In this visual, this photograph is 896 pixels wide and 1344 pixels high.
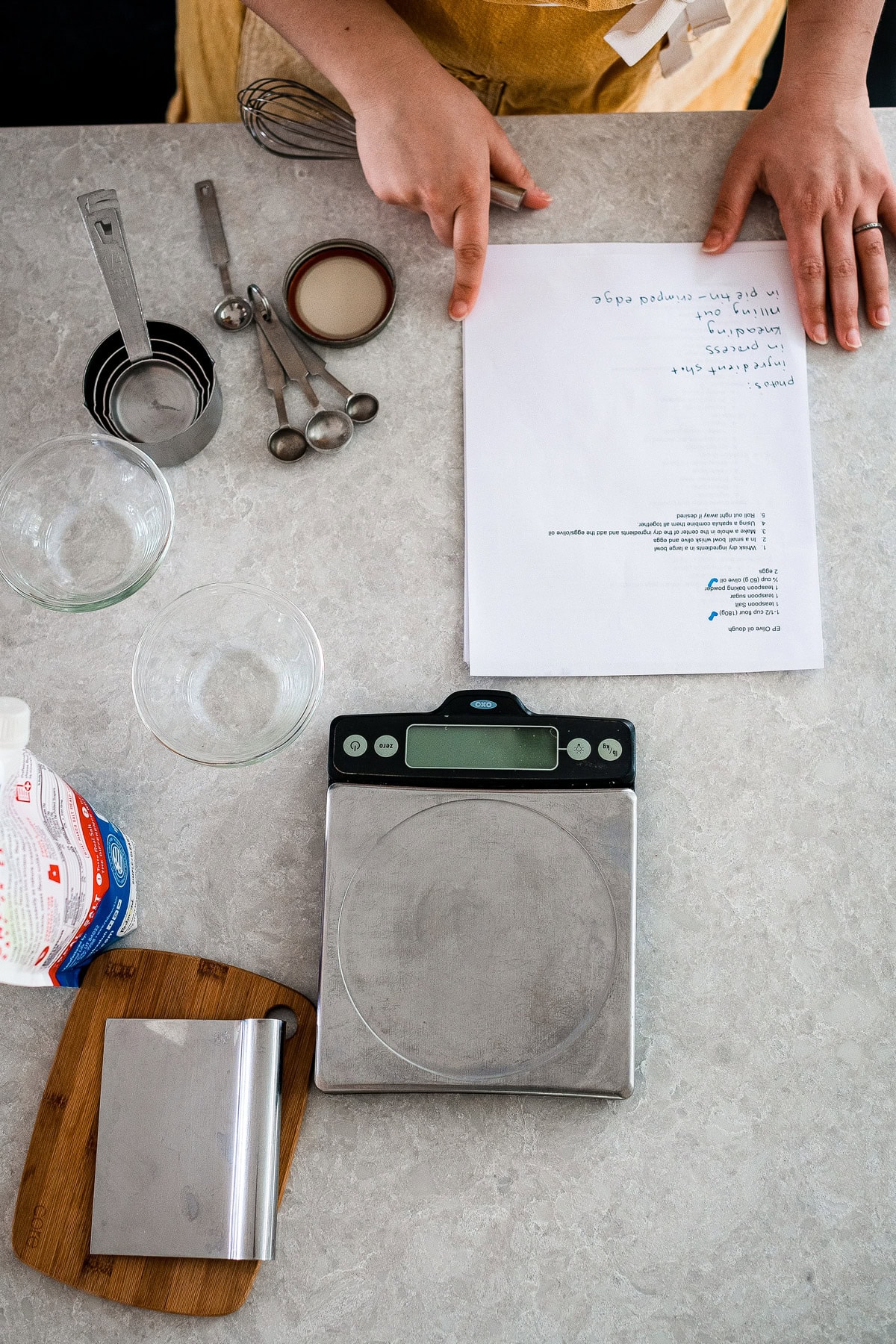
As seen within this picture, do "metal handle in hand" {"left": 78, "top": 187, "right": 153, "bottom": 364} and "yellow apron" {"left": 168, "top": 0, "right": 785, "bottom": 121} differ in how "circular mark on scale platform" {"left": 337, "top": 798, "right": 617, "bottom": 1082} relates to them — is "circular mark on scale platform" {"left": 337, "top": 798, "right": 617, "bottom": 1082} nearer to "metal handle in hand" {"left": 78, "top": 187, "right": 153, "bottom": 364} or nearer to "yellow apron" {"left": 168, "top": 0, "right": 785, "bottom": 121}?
"metal handle in hand" {"left": 78, "top": 187, "right": 153, "bottom": 364}

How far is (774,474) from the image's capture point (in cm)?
75

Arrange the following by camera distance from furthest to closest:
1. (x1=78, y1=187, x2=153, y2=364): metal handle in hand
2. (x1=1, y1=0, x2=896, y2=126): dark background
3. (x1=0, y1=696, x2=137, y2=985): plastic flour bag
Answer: (x1=1, y1=0, x2=896, y2=126): dark background
(x1=78, y1=187, x2=153, y2=364): metal handle in hand
(x1=0, y1=696, x2=137, y2=985): plastic flour bag

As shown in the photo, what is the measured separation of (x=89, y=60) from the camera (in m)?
1.53

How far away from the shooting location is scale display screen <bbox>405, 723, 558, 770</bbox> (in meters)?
0.67

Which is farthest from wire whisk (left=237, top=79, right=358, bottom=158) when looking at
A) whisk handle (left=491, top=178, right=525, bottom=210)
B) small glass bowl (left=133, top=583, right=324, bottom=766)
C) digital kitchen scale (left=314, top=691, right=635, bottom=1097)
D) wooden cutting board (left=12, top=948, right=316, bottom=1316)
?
wooden cutting board (left=12, top=948, right=316, bottom=1316)

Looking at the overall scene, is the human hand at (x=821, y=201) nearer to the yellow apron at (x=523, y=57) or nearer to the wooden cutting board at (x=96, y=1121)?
the yellow apron at (x=523, y=57)

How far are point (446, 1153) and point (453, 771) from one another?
10.6 inches

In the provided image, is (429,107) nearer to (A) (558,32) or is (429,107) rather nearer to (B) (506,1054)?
(A) (558,32)

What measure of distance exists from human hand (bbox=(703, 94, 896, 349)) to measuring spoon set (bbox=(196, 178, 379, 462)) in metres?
0.34

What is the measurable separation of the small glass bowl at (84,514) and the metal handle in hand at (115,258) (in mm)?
86

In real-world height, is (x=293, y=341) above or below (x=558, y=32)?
below

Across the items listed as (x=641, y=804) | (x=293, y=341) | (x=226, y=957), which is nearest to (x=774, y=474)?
(x=641, y=804)

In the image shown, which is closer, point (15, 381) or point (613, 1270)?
point (613, 1270)

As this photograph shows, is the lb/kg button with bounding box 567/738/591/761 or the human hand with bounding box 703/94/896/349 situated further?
the human hand with bounding box 703/94/896/349
